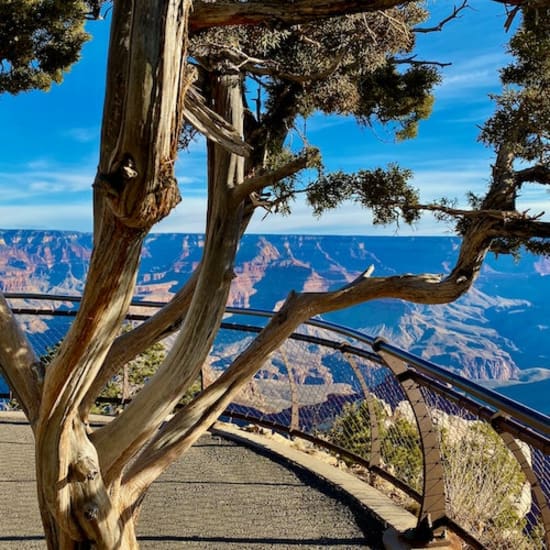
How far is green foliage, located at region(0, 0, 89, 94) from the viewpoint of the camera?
3910 millimetres

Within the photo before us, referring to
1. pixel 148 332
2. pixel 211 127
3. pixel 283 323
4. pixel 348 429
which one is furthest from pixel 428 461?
pixel 348 429

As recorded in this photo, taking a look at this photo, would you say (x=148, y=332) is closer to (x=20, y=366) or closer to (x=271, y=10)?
(x=20, y=366)

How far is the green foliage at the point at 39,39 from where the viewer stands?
3.91 meters

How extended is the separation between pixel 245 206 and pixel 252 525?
78.0 inches

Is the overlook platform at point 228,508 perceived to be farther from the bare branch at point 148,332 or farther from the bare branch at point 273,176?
the bare branch at point 273,176

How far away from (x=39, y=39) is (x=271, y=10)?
11.2ft

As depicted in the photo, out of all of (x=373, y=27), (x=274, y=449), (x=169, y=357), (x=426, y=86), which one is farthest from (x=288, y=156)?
(x=274, y=449)

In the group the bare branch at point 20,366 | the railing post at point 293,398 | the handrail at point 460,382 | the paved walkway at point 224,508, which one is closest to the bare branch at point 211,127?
the handrail at point 460,382

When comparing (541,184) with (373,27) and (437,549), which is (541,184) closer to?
(373,27)

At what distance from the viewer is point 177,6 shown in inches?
54.3

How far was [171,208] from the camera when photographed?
1561mm

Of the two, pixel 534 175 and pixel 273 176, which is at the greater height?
pixel 534 175

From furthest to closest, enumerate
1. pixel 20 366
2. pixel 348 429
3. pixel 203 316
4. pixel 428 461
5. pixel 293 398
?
pixel 348 429, pixel 293 398, pixel 428 461, pixel 203 316, pixel 20 366

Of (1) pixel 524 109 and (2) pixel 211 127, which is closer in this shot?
(2) pixel 211 127
